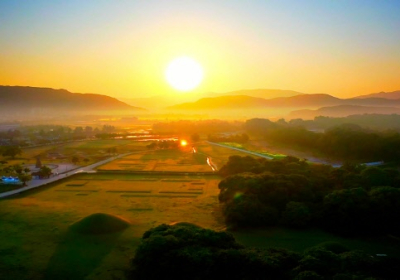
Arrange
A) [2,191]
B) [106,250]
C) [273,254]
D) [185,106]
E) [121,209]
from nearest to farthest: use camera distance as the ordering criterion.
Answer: [273,254], [106,250], [121,209], [2,191], [185,106]

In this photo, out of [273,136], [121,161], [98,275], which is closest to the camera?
[98,275]

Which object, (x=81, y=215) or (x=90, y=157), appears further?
(x=90, y=157)

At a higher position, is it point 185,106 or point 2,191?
point 185,106

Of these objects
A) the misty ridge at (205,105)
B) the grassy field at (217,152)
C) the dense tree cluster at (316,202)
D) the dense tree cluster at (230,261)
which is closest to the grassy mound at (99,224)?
the dense tree cluster at (230,261)

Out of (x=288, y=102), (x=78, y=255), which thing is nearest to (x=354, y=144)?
(x=78, y=255)

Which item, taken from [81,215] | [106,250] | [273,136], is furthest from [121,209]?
[273,136]

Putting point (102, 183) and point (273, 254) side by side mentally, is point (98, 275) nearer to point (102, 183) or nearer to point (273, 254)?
point (273, 254)

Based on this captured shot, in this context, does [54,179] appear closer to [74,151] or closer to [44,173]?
[44,173]

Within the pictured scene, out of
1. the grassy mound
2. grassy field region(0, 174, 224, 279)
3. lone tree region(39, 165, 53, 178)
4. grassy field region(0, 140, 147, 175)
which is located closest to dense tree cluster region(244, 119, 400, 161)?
grassy field region(0, 174, 224, 279)
